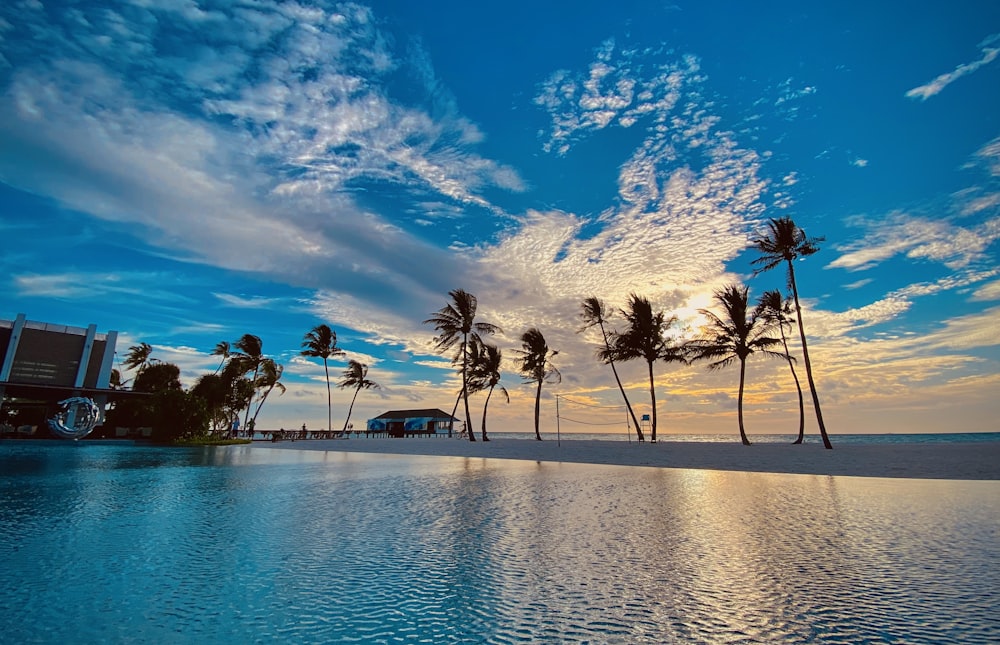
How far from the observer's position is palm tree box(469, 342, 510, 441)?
36.5 metres

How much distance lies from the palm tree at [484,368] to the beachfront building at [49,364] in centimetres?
2474

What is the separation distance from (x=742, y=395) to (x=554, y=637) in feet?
88.7

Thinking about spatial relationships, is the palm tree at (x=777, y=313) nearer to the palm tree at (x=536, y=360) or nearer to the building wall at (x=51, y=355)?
the palm tree at (x=536, y=360)

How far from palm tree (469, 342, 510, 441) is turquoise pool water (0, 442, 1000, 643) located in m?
27.0

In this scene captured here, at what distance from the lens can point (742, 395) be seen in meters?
26.9

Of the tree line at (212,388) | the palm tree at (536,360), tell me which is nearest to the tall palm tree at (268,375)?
the tree line at (212,388)

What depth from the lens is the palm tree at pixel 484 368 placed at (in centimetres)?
3650

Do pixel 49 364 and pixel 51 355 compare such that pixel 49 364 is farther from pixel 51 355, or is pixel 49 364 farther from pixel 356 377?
pixel 356 377

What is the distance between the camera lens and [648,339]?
96.7ft

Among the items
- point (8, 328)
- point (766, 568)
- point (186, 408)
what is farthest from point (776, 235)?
point (8, 328)

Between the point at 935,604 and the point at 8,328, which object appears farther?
the point at 8,328

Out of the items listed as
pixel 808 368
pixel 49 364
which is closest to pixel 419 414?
pixel 49 364

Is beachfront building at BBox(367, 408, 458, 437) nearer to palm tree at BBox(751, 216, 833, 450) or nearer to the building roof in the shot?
the building roof

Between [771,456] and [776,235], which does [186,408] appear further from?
→ [776,235]
